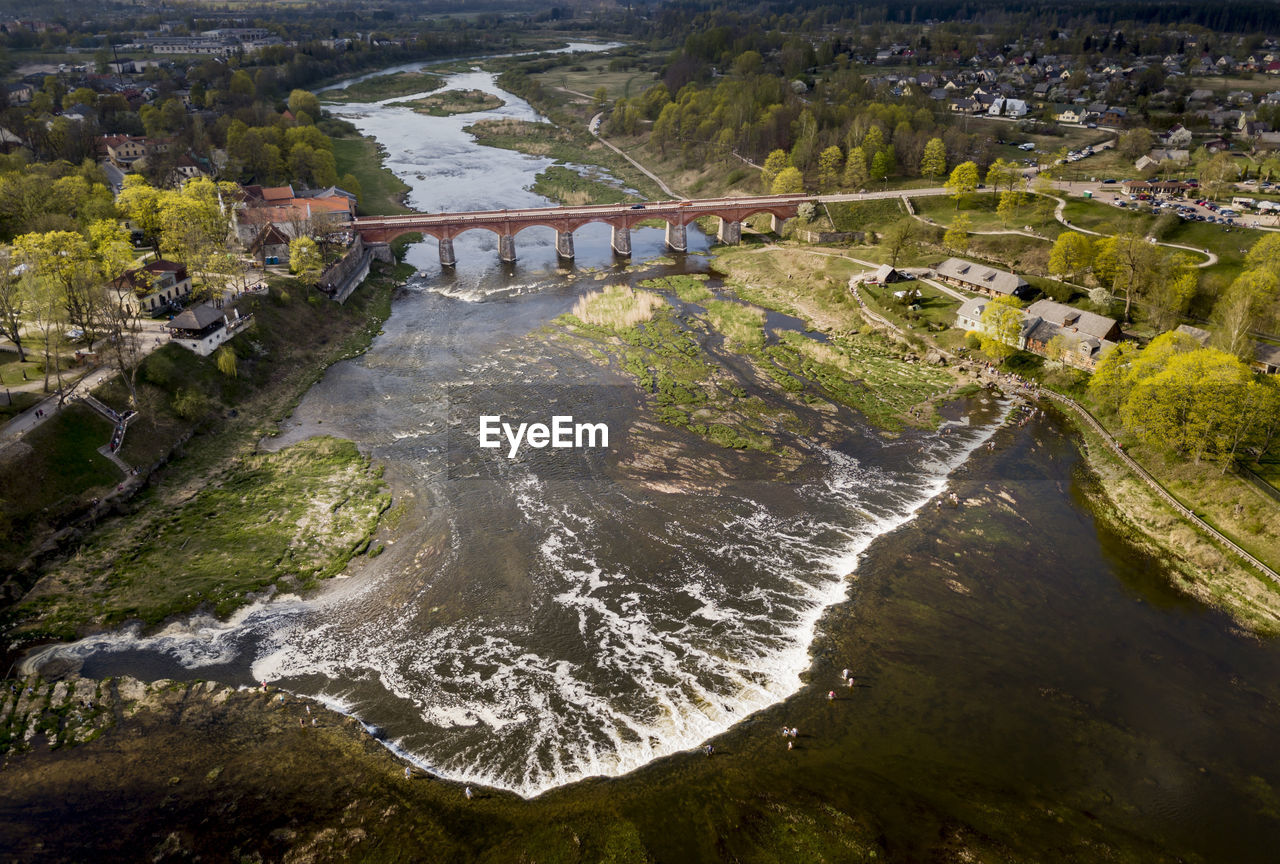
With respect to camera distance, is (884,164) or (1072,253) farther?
(884,164)

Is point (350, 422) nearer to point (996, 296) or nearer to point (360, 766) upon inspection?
point (360, 766)

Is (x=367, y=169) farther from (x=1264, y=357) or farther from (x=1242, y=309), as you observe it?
(x=1264, y=357)

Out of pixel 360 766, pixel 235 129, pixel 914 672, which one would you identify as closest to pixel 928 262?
pixel 914 672

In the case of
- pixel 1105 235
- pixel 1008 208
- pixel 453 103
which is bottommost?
pixel 1105 235

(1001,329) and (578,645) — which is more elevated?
(1001,329)

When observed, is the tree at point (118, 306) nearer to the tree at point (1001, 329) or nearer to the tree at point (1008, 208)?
the tree at point (1001, 329)

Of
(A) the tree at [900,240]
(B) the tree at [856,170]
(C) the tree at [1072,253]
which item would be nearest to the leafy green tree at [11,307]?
(A) the tree at [900,240]

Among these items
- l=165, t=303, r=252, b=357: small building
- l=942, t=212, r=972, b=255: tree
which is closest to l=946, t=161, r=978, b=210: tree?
l=942, t=212, r=972, b=255: tree

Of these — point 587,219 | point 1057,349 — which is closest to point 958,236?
point 1057,349
